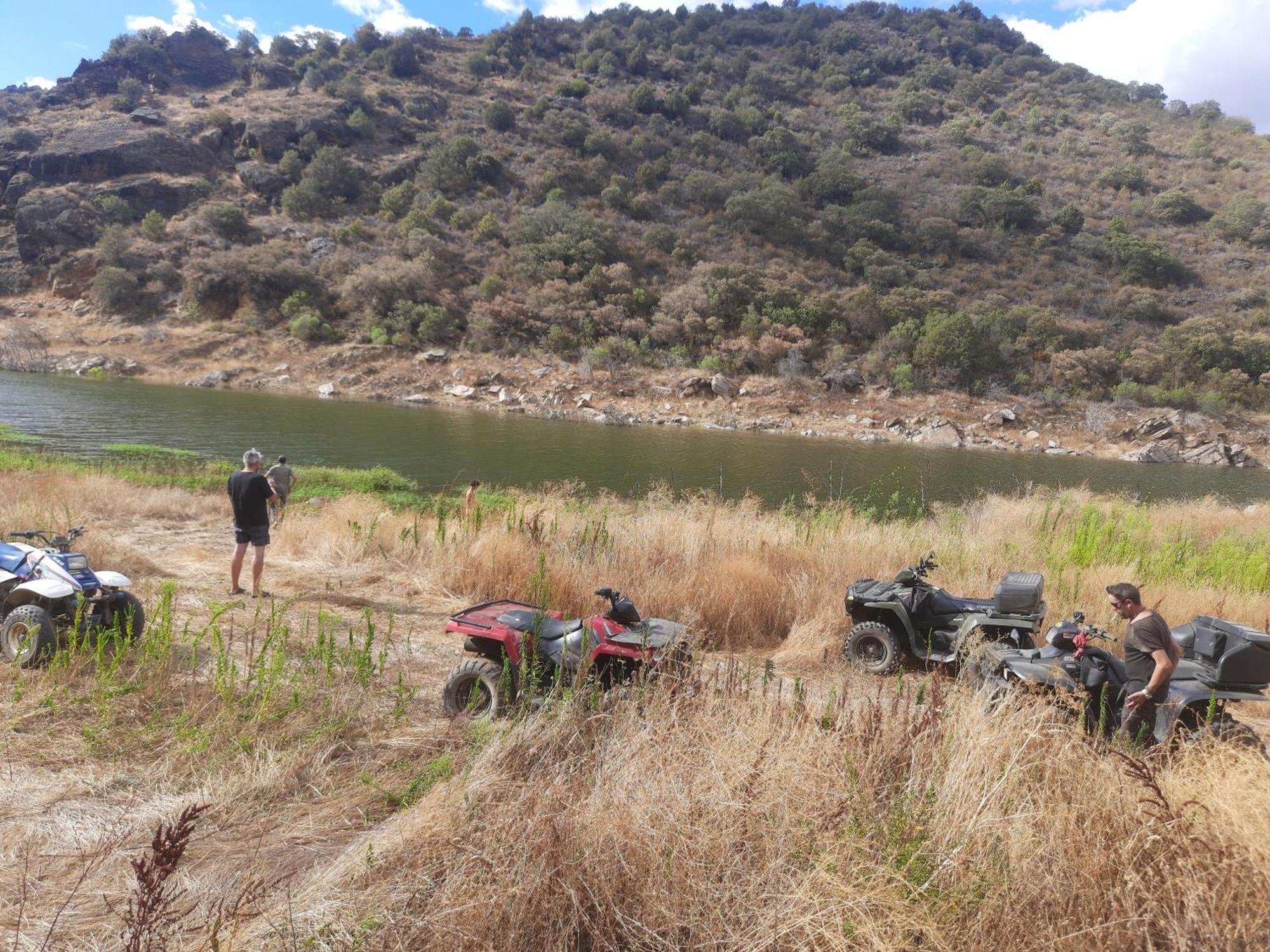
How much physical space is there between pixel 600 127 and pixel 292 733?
261ft

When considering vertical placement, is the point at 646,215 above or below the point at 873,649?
above

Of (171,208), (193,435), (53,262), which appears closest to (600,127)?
(171,208)

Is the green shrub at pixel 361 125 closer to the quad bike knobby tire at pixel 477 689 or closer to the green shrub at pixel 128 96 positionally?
the green shrub at pixel 128 96

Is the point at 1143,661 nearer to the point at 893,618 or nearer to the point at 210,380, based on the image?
the point at 893,618

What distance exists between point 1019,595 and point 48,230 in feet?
235

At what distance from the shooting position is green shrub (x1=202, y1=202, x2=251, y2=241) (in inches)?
2101

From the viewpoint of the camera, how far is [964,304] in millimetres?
47719

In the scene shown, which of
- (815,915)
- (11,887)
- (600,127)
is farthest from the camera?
(600,127)

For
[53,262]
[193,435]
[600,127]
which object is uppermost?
[600,127]

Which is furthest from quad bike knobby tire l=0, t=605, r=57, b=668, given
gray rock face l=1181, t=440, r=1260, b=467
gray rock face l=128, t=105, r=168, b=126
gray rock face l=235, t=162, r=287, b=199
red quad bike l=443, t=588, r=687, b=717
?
gray rock face l=128, t=105, r=168, b=126

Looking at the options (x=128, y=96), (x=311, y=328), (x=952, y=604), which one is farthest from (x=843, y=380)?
(x=128, y=96)

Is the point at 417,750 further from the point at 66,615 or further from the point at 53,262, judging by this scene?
the point at 53,262

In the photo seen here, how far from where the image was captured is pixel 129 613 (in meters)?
4.77

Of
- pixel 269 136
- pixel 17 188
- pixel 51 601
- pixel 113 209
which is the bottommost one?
pixel 51 601
